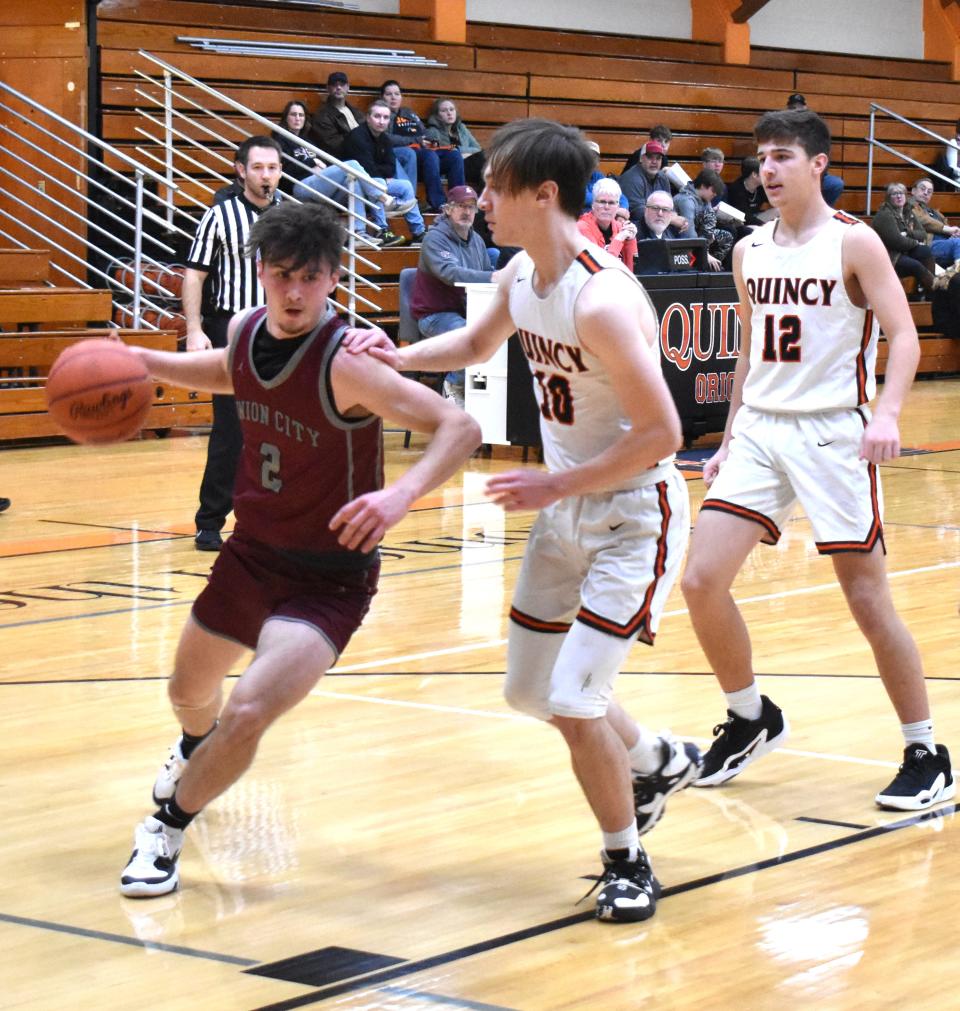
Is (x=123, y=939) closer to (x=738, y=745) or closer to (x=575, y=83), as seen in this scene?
(x=738, y=745)

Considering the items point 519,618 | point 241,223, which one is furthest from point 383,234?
point 519,618

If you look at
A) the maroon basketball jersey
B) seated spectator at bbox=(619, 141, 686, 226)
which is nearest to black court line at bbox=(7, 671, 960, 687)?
the maroon basketball jersey

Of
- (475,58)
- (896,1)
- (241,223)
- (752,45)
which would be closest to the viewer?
(241,223)

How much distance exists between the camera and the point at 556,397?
377 cm

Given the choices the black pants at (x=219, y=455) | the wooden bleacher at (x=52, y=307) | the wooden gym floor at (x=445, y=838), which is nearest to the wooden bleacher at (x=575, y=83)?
the wooden bleacher at (x=52, y=307)

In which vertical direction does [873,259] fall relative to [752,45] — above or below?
below

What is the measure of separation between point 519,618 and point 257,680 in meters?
0.57

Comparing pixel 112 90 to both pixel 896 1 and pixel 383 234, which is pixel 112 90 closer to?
pixel 383 234

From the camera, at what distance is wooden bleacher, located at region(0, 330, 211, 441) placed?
12.1 m

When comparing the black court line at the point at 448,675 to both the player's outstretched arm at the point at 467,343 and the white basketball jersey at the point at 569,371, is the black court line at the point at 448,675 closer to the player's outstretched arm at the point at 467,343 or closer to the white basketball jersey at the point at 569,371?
the player's outstretched arm at the point at 467,343

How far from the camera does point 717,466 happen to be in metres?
4.99

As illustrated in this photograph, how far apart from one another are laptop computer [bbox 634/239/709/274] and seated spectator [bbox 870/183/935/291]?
623 cm

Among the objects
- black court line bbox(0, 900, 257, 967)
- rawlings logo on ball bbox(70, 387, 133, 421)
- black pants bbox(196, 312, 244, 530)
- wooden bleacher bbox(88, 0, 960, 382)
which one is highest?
wooden bleacher bbox(88, 0, 960, 382)

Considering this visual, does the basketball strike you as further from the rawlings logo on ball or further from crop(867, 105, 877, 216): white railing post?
crop(867, 105, 877, 216): white railing post
